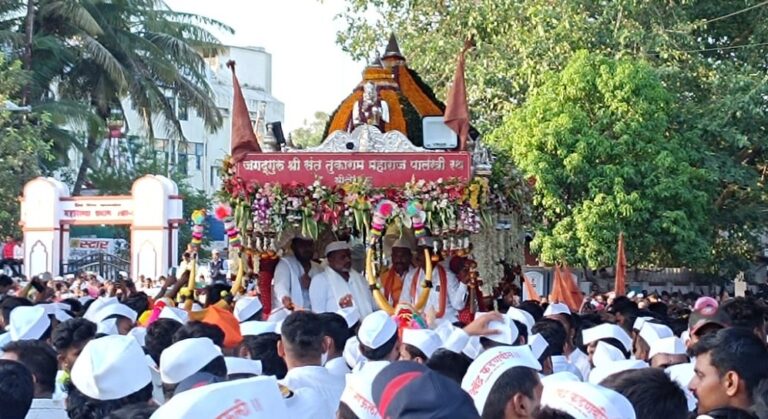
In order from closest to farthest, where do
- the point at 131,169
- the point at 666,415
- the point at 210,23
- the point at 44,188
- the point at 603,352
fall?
1. the point at 666,415
2. the point at 603,352
3. the point at 44,188
4. the point at 210,23
5. the point at 131,169

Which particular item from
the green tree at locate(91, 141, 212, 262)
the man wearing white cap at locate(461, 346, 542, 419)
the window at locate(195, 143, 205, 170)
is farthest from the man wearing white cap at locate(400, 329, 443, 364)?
the window at locate(195, 143, 205, 170)

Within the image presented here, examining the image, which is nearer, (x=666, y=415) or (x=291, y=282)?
(x=666, y=415)

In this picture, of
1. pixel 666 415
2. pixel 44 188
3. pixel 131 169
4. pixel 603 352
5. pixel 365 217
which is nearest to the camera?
pixel 666 415

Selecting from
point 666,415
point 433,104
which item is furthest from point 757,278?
point 666,415

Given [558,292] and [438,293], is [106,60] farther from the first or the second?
[438,293]

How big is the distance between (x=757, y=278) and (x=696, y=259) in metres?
10.3

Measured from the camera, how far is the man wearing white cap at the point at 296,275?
12742 millimetres

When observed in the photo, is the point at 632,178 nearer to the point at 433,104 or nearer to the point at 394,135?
the point at 433,104

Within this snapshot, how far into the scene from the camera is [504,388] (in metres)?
4.85

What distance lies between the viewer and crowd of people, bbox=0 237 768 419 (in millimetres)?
4172

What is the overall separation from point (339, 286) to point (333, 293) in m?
0.09

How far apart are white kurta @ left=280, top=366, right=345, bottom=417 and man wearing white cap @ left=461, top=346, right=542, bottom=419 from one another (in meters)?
1.42

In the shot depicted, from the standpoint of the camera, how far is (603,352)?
8.11 metres

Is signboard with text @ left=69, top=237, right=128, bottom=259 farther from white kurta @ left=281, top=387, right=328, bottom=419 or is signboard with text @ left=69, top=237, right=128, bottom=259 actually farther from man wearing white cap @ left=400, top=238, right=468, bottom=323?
white kurta @ left=281, top=387, right=328, bottom=419
